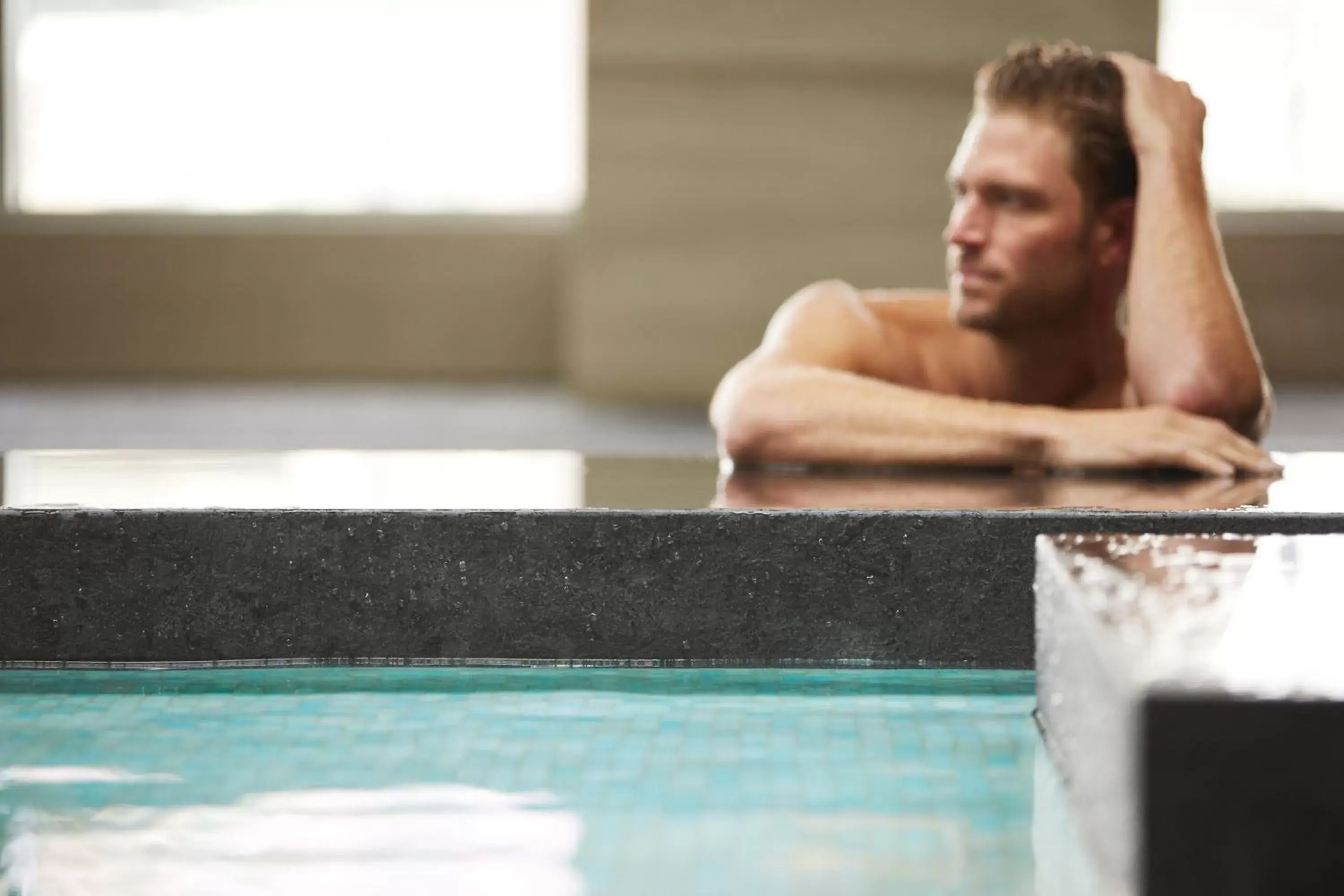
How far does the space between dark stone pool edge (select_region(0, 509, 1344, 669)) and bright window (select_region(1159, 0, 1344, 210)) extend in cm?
665

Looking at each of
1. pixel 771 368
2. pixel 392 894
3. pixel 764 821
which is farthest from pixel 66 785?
pixel 771 368

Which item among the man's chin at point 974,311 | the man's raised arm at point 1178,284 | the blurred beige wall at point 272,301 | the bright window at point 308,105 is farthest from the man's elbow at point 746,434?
the bright window at point 308,105

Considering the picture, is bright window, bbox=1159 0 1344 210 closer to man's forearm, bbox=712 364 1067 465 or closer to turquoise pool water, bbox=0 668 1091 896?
man's forearm, bbox=712 364 1067 465

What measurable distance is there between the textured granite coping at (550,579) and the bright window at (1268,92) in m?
6.64

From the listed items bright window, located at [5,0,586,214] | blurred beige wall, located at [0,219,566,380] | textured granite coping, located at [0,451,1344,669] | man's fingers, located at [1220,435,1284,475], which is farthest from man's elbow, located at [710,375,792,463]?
bright window, located at [5,0,586,214]

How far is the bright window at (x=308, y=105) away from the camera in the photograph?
28.7 ft

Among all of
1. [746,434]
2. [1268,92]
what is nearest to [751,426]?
[746,434]

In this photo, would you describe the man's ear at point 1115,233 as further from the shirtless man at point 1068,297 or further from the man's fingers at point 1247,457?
the man's fingers at point 1247,457

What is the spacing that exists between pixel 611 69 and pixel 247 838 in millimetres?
5834

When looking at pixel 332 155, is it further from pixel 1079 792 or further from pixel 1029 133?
pixel 1079 792

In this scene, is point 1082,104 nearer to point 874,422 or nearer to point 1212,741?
point 874,422

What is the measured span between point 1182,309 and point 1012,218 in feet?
1.06

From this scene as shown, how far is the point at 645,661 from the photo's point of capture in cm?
203

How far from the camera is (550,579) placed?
80.0 inches
